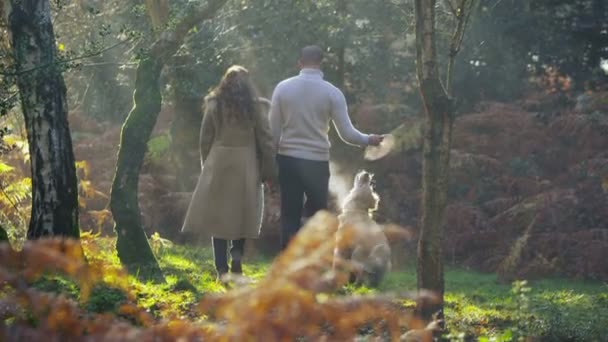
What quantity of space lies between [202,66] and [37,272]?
14689 mm

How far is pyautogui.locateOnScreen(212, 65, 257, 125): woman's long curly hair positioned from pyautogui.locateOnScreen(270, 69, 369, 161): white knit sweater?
29 centimetres

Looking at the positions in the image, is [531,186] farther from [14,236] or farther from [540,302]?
[14,236]

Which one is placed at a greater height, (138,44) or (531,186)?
(138,44)

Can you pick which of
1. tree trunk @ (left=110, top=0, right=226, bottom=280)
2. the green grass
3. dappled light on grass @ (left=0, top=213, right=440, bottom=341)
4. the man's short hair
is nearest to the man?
the man's short hair

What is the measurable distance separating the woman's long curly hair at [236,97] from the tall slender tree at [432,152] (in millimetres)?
2233

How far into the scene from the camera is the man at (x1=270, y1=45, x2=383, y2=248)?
30.4 feet

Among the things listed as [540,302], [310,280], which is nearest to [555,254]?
[540,302]

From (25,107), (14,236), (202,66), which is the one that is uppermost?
(202,66)

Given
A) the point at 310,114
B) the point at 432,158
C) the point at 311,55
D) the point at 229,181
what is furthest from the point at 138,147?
the point at 432,158

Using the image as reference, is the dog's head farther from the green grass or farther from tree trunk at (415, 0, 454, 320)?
tree trunk at (415, 0, 454, 320)

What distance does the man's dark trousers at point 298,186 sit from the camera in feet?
30.4

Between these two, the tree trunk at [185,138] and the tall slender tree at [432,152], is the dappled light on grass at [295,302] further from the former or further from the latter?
the tree trunk at [185,138]

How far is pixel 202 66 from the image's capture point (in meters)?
17.3

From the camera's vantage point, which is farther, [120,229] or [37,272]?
[120,229]
